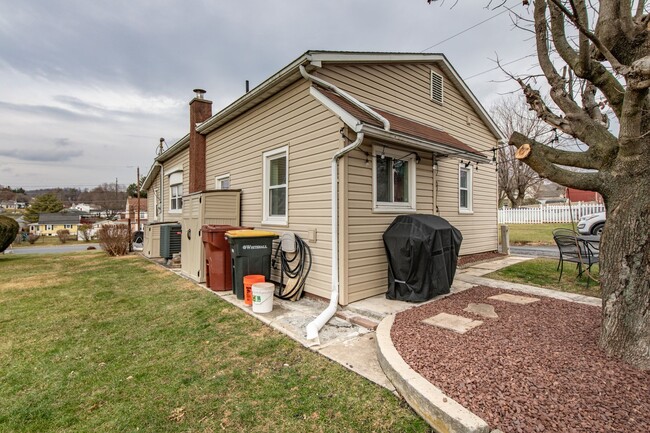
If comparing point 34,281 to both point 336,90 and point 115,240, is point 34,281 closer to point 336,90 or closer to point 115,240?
point 115,240

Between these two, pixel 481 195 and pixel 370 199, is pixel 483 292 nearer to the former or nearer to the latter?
pixel 370 199

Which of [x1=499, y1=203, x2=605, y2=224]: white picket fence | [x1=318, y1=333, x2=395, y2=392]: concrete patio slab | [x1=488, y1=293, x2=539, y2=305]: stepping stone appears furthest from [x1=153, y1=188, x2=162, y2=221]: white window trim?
[x1=499, y1=203, x2=605, y2=224]: white picket fence

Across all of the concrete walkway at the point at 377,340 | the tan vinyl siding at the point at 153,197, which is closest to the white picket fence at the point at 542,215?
the concrete walkway at the point at 377,340

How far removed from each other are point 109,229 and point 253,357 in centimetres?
1297

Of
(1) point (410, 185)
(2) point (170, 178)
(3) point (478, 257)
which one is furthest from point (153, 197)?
(3) point (478, 257)

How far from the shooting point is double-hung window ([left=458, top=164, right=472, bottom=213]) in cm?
812

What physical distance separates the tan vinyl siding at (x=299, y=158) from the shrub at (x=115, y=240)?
8.49 meters

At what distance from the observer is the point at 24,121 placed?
1686 centimetres

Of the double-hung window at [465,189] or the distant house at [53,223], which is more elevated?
the double-hung window at [465,189]

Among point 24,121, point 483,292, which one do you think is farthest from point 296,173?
point 24,121

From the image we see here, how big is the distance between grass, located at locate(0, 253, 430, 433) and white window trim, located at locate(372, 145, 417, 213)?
8.90 feet

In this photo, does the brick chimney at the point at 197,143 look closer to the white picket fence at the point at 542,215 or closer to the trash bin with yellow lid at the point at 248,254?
the trash bin with yellow lid at the point at 248,254

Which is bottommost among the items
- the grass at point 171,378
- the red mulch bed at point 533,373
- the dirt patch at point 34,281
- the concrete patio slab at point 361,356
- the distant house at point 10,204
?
the dirt patch at point 34,281

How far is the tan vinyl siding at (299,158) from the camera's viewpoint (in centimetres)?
508
